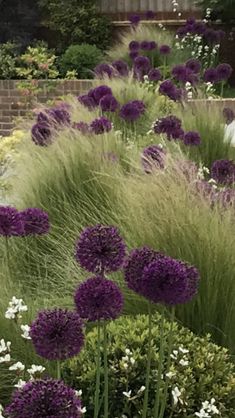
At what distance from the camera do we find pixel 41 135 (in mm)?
4461

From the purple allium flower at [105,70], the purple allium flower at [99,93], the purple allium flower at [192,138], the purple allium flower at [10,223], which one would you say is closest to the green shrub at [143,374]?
the purple allium flower at [10,223]

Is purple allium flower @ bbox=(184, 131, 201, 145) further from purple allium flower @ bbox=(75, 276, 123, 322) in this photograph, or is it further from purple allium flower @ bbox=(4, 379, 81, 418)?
purple allium flower @ bbox=(4, 379, 81, 418)

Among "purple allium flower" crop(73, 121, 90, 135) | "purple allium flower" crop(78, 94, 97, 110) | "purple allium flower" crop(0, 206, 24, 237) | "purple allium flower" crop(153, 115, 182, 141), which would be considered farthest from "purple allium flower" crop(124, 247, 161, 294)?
Answer: "purple allium flower" crop(78, 94, 97, 110)

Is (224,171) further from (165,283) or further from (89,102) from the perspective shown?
(165,283)

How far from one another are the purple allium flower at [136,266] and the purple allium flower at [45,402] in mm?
332

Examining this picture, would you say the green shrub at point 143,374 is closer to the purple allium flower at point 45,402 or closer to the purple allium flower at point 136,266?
the purple allium flower at point 136,266

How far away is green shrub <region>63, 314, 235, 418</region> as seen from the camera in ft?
6.79

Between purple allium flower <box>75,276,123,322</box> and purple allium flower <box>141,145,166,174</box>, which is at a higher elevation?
purple allium flower <box>141,145,166,174</box>

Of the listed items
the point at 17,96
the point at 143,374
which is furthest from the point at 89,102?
the point at 17,96

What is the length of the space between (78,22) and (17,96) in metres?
3.78

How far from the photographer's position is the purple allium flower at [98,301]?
1.48 metres

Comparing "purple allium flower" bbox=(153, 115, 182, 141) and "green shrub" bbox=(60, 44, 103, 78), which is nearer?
"purple allium flower" bbox=(153, 115, 182, 141)

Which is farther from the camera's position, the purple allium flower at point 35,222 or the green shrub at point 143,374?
the purple allium flower at point 35,222

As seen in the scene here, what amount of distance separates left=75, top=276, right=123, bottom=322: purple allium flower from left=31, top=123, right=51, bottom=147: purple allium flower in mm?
2962
